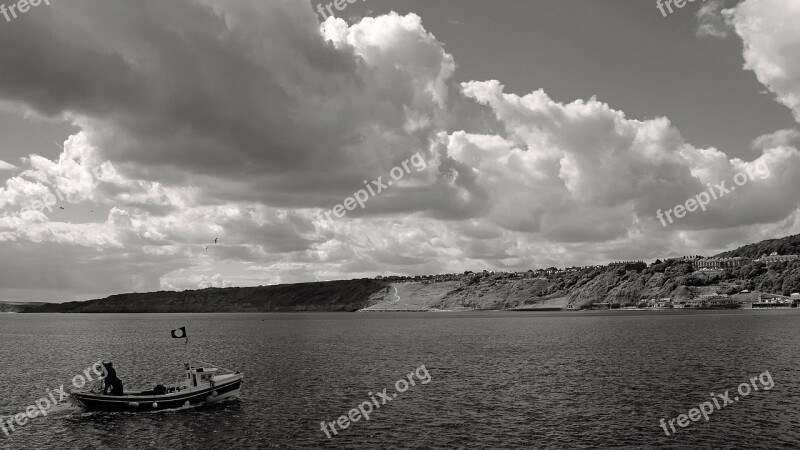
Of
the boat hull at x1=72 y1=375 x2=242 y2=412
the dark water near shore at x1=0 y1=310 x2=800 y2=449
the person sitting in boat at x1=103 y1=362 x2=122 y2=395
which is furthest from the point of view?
the person sitting in boat at x1=103 y1=362 x2=122 y2=395

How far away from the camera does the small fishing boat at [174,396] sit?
59.0 m

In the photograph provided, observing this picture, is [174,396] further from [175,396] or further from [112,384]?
[112,384]

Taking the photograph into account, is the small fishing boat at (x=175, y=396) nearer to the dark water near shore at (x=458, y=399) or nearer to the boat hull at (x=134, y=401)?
the boat hull at (x=134, y=401)

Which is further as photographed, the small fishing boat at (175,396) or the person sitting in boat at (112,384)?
the person sitting in boat at (112,384)

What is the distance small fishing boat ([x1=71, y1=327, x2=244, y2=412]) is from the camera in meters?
59.0

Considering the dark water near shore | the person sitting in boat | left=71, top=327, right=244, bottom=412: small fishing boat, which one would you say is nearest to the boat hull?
left=71, top=327, right=244, bottom=412: small fishing boat

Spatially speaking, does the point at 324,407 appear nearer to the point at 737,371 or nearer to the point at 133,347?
the point at 737,371

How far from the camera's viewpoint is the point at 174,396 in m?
60.4

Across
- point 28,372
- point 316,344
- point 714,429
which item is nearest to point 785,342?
point 714,429

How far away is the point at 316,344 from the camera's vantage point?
5561 inches

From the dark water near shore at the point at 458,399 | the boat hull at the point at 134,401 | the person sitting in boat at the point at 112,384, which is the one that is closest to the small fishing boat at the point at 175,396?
the boat hull at the point at 134,401

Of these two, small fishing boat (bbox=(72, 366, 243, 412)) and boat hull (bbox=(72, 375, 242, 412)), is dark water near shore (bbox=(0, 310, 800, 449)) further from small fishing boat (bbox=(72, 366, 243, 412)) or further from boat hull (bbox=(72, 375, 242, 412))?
small fishing boat (bbox=(72, 366, 243, 412))

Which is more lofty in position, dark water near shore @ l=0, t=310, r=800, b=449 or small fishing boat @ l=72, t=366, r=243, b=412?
small fishing boat @ l=72, t=366, r=243, b=412

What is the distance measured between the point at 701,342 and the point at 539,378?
6600 cm
